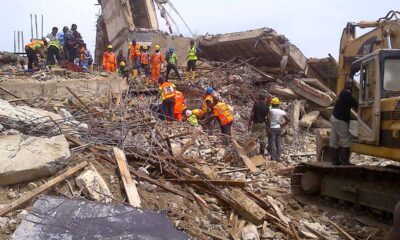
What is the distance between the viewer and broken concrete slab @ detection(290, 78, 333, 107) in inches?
539

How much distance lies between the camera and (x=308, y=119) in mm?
13047

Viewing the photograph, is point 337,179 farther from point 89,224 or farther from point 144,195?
point 89,224

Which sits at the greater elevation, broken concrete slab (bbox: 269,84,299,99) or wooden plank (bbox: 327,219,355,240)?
broken concrete slab (bbox: 269,84,299,99)

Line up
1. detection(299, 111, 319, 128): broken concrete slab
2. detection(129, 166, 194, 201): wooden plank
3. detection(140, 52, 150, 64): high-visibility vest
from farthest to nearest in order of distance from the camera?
1. detection(140, 52, 150, 64): high-visibility vest
2. detection(299, 111, 319, 128): broken concrete slab
3. detection(129, 166, 194, 201): wooden plank

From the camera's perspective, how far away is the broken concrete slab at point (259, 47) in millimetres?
14516

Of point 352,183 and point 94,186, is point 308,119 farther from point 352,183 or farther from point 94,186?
point 94,186

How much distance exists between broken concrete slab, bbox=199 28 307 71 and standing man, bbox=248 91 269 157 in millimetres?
5023

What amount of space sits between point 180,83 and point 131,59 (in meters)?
2.89

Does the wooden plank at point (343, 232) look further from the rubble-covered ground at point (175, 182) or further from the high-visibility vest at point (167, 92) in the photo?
the high-visibility vest at point (167, 92)

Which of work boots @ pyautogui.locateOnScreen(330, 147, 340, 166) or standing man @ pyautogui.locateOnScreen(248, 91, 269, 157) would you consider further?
standing man @ pyautogui.locateOnScreen(248, 91, 269, 157)

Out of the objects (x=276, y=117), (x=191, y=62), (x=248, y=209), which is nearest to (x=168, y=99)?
(x=276, y=117)

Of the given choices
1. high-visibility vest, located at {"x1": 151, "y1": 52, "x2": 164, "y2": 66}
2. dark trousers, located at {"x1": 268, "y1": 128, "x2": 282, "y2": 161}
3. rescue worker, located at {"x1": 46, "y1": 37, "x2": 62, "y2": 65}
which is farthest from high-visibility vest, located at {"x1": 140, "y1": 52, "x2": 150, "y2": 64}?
dark trousers, located at {"x1": 268, "y1": 128, "x2": 282, "y2": 161}

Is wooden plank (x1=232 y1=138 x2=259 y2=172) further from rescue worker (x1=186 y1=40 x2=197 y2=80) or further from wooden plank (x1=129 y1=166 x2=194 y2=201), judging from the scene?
rescue worker (x1=186 y1=40 x2=197 y2=80)

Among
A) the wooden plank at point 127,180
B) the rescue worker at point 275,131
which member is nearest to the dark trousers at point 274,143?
the rescue worker at point 275,131
